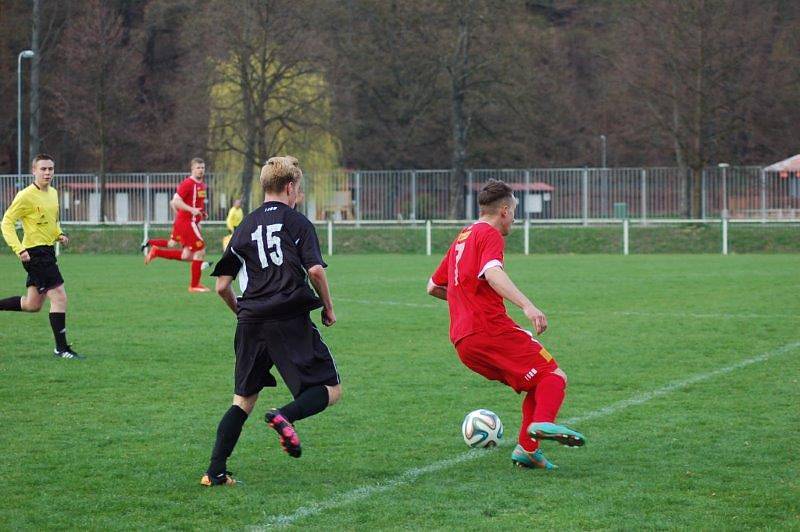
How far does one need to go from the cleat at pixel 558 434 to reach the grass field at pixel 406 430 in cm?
25

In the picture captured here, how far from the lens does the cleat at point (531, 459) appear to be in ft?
20.8

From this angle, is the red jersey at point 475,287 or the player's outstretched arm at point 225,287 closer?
the player's outstretched arm at point 225,287

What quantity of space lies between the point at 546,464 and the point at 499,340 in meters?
0.77

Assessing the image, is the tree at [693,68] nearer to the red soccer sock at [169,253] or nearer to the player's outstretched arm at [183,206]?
the red soccer sock at [169,253]

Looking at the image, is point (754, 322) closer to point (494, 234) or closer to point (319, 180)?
point (494, 234)

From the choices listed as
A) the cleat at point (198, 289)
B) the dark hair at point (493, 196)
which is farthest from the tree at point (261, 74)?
the dark hair at point (493, 196)

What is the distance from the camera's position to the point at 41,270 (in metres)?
11.1

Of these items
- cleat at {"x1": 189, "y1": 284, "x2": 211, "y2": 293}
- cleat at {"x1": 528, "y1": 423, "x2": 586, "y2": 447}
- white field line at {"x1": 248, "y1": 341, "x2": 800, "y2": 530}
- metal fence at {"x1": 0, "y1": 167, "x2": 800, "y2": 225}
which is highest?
metal fence at {"x1": 0, "y1": 167, "x2": 800, "y2": 225}

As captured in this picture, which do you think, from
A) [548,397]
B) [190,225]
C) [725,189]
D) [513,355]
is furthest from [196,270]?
[725,189]

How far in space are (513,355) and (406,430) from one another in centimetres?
146

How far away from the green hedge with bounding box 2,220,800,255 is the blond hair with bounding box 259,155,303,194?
2844cm

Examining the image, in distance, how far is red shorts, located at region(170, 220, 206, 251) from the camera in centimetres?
1834

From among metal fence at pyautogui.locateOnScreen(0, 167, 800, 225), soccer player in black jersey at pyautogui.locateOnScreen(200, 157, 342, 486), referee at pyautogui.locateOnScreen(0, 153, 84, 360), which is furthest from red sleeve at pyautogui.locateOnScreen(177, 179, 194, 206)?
metal fence at pyautogui.locateOnScreen(0, 167, 800, 225)

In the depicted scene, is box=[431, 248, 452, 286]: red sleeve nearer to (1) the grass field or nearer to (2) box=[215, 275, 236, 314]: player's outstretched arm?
(1) the grass field
